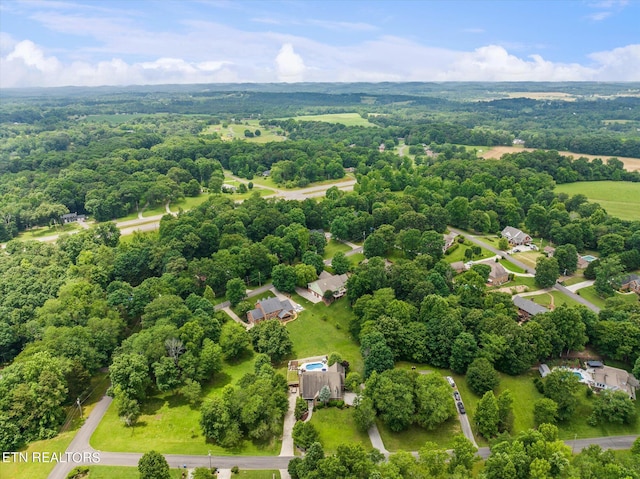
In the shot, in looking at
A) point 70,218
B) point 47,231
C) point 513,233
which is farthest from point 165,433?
point 70,218

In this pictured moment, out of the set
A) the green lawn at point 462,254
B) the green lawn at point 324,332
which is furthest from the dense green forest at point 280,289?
the green lawn at point 462,254

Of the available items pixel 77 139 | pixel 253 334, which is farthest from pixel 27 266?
pixel 77 139

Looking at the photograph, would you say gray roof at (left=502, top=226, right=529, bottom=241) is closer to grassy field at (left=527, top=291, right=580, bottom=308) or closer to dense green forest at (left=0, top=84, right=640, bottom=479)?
dense green forest at (left=0, top=84, right=640, bottom=479)

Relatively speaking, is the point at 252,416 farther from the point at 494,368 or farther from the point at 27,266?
the point at 27,266

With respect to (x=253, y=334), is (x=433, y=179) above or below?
above

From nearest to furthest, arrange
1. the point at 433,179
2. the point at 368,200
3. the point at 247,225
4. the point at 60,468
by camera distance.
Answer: the point at 60,468, the point at 247,225, the point at 368,200, the point at 433,179

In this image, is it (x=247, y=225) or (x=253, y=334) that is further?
(x=247, y=225)

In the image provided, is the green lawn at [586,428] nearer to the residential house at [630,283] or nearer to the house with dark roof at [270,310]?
the residential house at [630,283]
